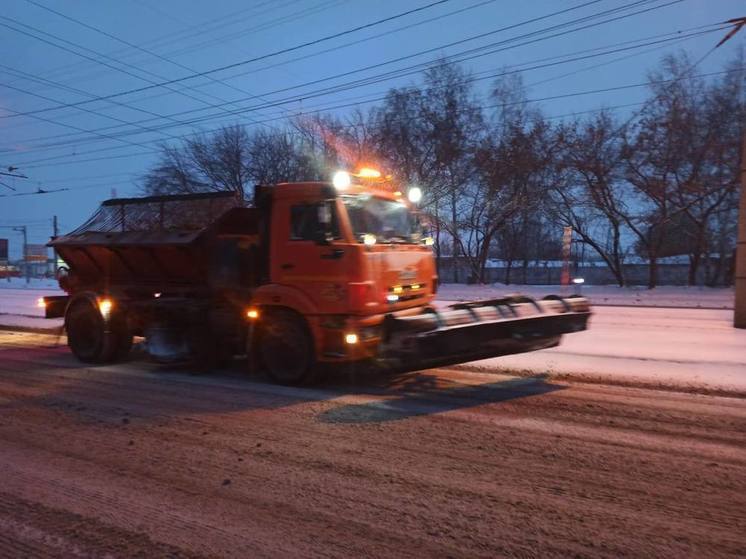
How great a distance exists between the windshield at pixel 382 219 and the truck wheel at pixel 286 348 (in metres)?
1.51

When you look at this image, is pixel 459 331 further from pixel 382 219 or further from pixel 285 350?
pixel 285 350

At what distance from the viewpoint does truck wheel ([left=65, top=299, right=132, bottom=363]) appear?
398 inches

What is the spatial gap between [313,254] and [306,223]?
45cm

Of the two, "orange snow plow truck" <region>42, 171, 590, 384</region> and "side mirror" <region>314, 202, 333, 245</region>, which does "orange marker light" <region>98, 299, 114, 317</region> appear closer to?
"orange snow plow truck" <region>42, 171, 590, 384</region>

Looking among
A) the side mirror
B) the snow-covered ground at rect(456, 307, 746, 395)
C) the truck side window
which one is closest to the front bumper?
the snow-covered ground at rect(456, 307, 746, 395)

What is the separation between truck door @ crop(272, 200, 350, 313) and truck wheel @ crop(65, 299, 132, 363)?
12.6 ft

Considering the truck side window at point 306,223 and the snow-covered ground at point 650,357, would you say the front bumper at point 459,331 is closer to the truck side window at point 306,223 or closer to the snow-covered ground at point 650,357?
the snow-covered ground at point 650,357

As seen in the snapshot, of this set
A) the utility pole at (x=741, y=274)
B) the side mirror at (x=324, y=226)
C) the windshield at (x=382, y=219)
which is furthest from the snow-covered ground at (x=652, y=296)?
the side mirror at (x=324, y=226)

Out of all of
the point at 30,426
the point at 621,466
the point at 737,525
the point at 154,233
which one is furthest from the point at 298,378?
the point at 737,525

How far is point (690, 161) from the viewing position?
27094 millimetres

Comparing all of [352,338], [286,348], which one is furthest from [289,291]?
[352,338]

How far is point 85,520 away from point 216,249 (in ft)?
17.5

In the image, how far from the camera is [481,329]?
7250 millimetres

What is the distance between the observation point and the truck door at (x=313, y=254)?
24.2 ft
